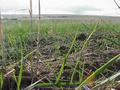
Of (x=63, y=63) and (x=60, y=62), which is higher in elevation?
(x=63, y=63)

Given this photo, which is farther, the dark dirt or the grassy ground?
the dark dirt

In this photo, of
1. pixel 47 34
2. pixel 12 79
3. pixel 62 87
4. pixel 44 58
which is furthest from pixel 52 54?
pixel 47 34

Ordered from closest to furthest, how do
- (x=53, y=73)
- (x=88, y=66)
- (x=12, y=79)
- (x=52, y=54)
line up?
1. (x=12, y=79)
2. (x=53, y=73)
3. (x=88, y=66)
4. (x=52, y=54)

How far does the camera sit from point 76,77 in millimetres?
2000

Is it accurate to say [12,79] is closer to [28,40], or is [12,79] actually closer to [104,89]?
[104,89]

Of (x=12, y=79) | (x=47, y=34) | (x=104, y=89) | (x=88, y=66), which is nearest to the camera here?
(x=104, y=89)

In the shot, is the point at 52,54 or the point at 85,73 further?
the point at 52,54

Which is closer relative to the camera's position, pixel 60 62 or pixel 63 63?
pixel 63 63

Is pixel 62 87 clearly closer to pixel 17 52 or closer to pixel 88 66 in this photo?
pixel 88 66

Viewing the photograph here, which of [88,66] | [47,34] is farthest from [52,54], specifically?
[47,34]

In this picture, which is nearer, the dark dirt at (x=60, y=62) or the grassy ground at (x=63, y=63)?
the grassy ground at (x=63, y=63)

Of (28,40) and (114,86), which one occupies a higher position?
(114,86)

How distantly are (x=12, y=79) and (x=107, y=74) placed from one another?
0.47 m

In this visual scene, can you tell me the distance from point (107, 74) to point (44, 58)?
0.56m
